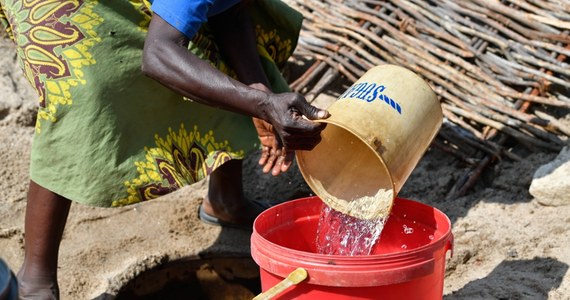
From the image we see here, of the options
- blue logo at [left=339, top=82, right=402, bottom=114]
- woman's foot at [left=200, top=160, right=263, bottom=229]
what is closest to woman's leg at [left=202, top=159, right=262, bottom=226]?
woman's foot at [left=200, top=160, right=263, bottom=229]

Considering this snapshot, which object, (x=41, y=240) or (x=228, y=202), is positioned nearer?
(x=41, y=240)

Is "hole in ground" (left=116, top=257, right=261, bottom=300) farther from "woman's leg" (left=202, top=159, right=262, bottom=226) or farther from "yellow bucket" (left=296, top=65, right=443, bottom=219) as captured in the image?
"yellow bucket" (left=296, top=65, right=443, bottom=219)

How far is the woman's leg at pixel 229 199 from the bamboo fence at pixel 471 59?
628 mm

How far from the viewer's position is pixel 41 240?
8.02 ft

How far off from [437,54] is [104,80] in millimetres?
1432

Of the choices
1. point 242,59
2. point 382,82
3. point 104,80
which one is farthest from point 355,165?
point 104,80

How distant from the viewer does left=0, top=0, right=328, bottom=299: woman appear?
2.27 m

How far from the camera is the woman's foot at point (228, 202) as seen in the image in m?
2.94

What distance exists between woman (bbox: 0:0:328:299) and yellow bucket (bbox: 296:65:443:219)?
0.49 feet

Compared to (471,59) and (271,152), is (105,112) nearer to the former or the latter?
(271,152)

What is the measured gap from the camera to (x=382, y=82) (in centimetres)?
200

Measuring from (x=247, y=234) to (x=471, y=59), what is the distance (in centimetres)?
107

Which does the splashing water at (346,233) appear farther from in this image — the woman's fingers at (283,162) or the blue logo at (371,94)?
the blue logo at (371,94)

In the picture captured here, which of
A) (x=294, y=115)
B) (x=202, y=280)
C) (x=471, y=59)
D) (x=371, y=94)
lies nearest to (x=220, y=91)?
(x=294, y=115)
